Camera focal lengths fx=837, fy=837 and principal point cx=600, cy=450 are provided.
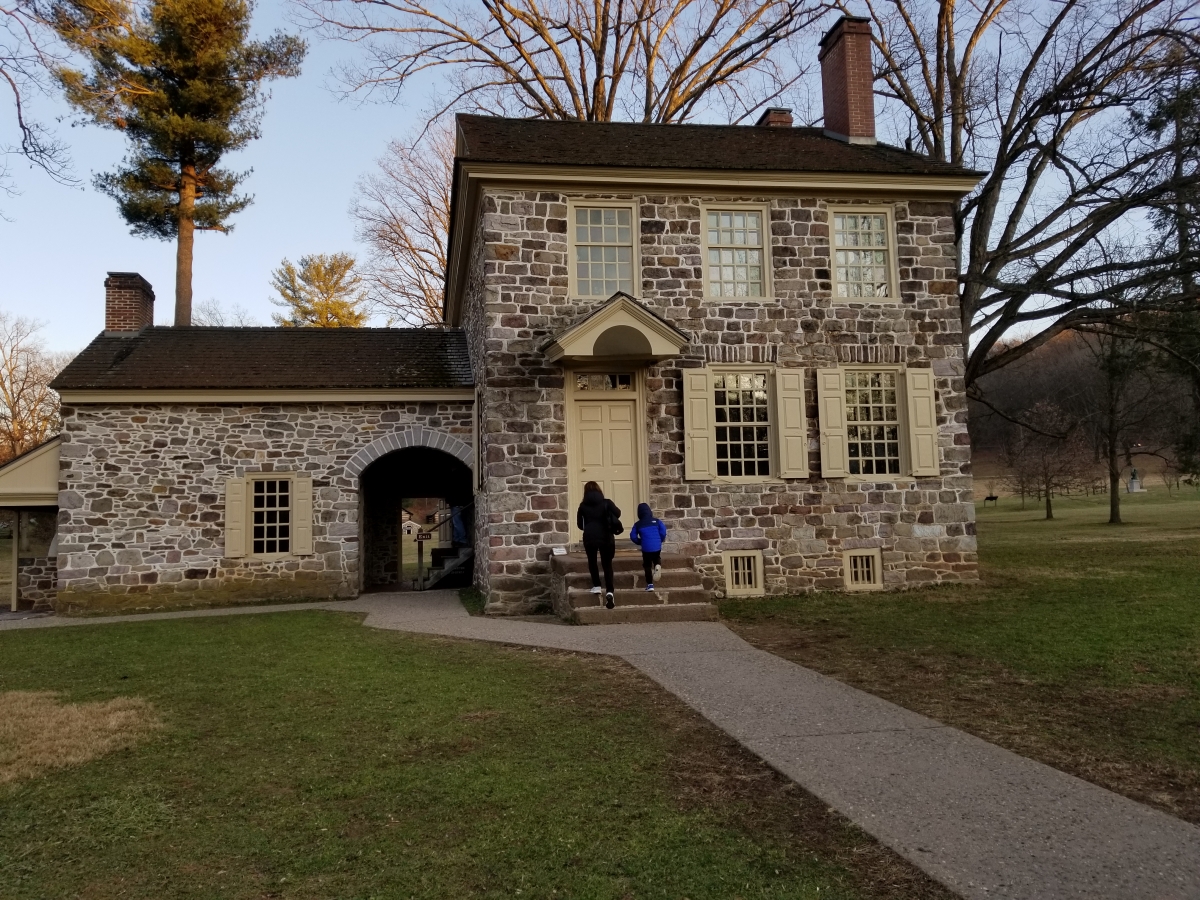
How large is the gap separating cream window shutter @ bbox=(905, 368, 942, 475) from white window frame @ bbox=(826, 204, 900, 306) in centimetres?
127

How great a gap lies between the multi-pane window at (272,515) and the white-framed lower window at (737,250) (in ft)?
26.4

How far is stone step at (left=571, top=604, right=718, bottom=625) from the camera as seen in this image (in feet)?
34.7

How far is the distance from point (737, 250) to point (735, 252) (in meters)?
0.04

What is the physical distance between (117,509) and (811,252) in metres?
12.2

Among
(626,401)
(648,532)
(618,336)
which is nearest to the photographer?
(648,532)

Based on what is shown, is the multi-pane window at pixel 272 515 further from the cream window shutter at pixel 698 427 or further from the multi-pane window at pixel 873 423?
the multi-pane window at pixel 873 423

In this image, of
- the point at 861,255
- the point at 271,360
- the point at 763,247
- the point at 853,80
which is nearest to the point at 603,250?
the point at 763,247

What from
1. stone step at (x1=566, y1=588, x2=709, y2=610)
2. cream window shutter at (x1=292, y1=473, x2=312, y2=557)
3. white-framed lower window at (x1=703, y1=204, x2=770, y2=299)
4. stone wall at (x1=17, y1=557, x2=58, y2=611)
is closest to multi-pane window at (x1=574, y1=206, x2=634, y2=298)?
white-framed lower window at (x1=703, y1=204, x2=770, y2=299)

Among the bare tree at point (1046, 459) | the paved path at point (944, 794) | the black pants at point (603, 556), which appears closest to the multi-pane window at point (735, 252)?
the black pants at point (603, 556)

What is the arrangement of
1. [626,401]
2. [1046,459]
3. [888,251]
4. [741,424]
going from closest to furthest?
[626,401], [741,424], [888,251], [1046,459]

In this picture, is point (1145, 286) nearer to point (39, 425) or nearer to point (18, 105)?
point (18, 105)

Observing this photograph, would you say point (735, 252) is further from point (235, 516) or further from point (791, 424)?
point (235, 516)

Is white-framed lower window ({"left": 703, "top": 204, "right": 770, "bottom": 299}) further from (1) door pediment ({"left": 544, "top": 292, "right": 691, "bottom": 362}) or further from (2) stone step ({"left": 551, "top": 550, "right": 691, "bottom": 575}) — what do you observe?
(2) stone step ({"left": 551, "top": 550, "right": 691, "bottom": 575})

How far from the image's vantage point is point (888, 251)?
13453 mm
